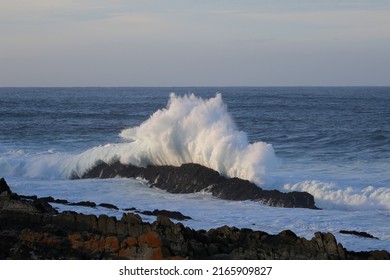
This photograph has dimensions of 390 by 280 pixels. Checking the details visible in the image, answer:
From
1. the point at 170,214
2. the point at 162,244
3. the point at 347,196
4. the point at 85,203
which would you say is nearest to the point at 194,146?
the point at 347,196

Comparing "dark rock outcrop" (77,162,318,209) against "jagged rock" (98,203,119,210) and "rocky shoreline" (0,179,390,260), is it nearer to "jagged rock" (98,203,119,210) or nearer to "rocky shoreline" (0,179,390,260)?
"jagged rock" (98,203,119,210)

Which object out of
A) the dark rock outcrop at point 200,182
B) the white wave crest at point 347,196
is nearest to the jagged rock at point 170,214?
the dark rock outcrop at point 200,182

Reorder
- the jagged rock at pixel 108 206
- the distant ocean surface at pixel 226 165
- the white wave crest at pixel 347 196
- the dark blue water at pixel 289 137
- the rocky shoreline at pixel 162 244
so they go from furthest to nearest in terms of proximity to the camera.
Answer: the dark blue water at pixel 289 137 → the white wave crest at pixel 347 196 → the jagged rock at pixel 108 206 → the distant ocean surface at pixel 226 165 → the rocky shoreline at pixel 162 244

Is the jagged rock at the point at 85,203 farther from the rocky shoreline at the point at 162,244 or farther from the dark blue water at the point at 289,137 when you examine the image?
the dark blue water at the point at 289,137

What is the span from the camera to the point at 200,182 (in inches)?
890

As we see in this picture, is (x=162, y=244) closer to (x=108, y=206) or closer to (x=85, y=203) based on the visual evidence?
(x=108, y=206)

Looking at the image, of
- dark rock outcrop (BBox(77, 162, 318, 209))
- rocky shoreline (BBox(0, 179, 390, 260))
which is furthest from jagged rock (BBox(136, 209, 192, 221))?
rocky shoreline (BBox(0, 179, 390, 260))

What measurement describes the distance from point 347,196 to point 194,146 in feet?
19.8

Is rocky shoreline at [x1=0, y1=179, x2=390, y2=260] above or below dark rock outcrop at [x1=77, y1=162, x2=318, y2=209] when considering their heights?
above

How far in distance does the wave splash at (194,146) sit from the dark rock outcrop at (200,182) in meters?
0.71

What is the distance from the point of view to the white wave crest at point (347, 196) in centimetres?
2102

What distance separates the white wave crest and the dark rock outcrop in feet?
5.04

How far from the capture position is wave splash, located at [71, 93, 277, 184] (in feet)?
79.2

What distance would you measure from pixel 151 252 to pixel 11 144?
29.0 meters
